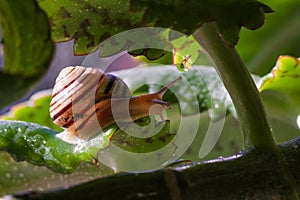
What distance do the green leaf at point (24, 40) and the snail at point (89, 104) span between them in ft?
0.69

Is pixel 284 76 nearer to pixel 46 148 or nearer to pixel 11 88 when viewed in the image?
pixel 46 148

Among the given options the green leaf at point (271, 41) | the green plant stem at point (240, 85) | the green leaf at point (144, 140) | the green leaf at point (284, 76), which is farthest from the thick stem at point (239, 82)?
the green leaf at point (271, 41)

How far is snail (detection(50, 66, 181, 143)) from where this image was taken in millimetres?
561

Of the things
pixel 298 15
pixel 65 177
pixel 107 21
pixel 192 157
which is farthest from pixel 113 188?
pixel 298 15

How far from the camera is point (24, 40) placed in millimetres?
333

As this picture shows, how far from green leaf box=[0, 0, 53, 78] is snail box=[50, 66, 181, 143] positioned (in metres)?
0.21

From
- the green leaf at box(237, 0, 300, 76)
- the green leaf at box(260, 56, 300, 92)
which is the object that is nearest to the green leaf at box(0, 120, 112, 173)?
the green leaf at box(260, 56, 300, 92)

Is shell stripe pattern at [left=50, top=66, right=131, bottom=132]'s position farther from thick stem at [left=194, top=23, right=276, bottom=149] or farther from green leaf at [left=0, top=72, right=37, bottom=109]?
green leaf at [left=0, top=72, right=37, bottom=109]

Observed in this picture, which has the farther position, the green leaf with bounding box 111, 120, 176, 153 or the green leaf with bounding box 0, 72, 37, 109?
the green leaf with bounding box 111, 120, 176, 153

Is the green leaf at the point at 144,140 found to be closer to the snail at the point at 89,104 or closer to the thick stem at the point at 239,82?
the snail at the point at 89,104

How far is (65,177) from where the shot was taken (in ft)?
2.18

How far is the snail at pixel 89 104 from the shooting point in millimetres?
561

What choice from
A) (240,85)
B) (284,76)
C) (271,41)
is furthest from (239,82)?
(271,41)

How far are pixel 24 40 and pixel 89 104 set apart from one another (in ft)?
0.77
